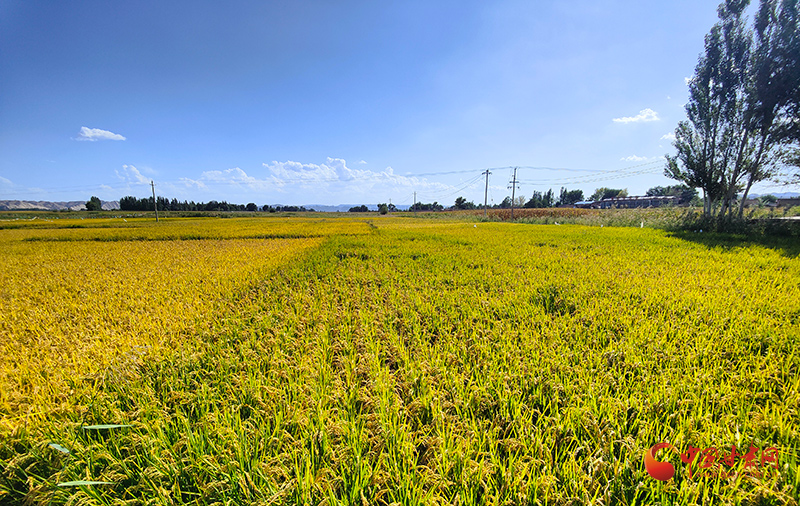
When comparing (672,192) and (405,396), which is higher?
(672,192)

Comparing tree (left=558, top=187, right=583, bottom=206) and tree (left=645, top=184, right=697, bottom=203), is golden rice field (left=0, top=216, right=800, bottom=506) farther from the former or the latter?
tree (left=558, top=187, right=583, bottom=206)

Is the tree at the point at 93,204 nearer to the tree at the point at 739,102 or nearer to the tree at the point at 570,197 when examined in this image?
the tree at the point at 739,102

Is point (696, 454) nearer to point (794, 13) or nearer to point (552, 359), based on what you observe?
point (552, 359)

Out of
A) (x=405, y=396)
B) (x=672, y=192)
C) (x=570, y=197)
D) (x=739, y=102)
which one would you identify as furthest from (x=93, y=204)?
(x=672, y=192)

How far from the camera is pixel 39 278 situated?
226 inches

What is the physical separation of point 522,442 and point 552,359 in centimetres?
99

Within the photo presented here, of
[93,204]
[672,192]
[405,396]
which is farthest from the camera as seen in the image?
[672,192]

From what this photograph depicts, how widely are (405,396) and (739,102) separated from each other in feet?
71.6

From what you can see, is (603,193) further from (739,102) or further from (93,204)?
(93,204)

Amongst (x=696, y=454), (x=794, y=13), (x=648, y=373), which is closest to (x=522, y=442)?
(x=696, y=454)

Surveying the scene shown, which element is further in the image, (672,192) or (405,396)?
(672,192)

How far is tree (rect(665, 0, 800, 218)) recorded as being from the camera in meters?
11.5

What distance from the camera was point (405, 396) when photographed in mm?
2023

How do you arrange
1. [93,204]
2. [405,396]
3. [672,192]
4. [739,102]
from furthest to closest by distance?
1. [672,192]
2. [93,204]
3. [739,102]
4. [405,396]
